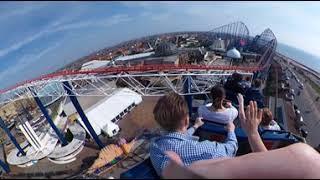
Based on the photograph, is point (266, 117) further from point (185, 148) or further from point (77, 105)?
point (77, 105)

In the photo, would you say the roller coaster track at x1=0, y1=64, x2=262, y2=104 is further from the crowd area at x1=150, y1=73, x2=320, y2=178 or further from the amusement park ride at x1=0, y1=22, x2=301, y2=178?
the crowd area at x1=150, y1=73, x2=320, y2=178

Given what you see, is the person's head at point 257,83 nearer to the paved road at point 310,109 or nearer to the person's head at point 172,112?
the paved road at point 310,109

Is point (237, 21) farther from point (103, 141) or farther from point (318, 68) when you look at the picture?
point (103, 141)

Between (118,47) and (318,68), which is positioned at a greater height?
(118,47)

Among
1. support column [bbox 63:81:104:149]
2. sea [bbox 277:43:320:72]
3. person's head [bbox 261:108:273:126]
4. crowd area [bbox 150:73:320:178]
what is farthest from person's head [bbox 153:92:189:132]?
support column [bbox 63:81:104:149]

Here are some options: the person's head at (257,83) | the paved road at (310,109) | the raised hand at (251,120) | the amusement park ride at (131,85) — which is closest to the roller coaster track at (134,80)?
the amusement park ride at (131,85)

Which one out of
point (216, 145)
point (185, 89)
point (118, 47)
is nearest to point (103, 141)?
point (185, 89)

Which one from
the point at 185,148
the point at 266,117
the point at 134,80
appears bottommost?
the point at 134,80

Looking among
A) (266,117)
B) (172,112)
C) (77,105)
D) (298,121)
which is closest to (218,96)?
(266,117)
